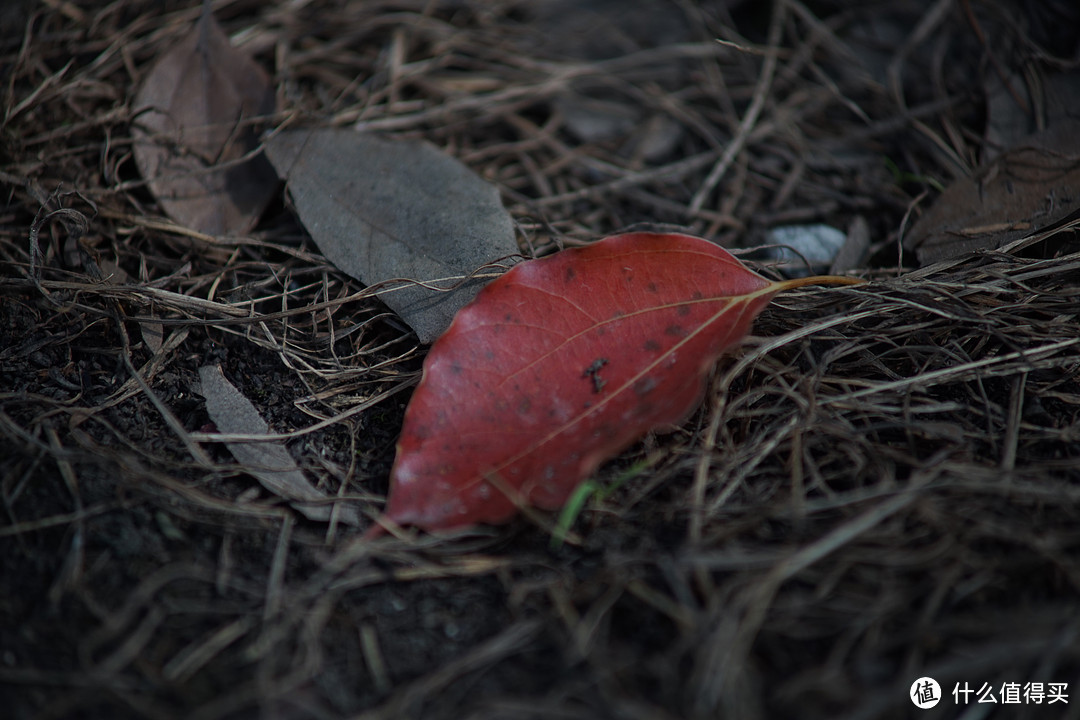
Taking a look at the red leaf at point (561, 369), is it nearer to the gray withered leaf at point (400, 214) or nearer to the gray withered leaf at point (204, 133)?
the gray withered leaf at point (400, 214)

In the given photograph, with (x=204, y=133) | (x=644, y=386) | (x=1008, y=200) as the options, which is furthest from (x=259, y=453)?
(x=1008, y=200)

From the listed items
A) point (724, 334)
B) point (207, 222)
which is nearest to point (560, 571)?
point (724, 334)

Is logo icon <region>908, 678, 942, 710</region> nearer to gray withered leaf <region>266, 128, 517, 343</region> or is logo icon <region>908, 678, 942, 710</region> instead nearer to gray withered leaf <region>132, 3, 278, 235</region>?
gray withered leaf <region>266, 128, 517, 343</region>

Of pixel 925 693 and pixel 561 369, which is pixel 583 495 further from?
pixel 925 693

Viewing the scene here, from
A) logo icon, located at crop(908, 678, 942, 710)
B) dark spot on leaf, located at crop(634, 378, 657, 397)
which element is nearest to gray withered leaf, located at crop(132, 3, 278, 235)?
dark spot on leaf, located at crop(634, 378, 657, 397)

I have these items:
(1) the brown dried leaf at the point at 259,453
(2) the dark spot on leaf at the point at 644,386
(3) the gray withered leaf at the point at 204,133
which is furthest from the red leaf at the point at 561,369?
(3) the gray withered leaf at the point at 204,133

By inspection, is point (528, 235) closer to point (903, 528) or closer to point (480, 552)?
point (480, 552)
